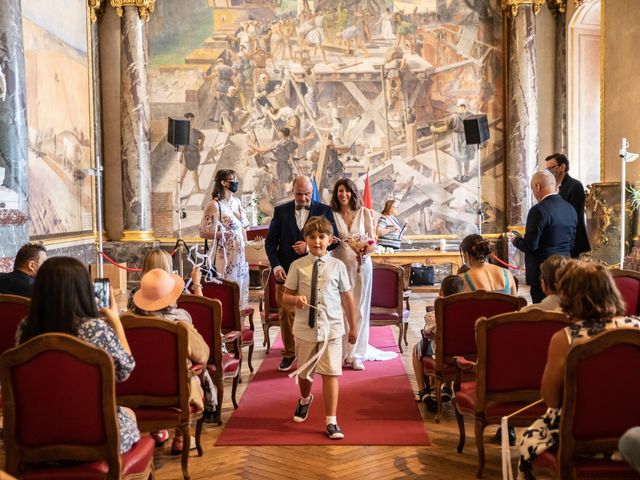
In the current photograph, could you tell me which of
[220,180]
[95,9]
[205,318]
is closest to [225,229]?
[220,180]

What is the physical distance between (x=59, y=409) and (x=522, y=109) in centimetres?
1247

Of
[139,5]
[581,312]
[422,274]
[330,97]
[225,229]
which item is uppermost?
[139,5]

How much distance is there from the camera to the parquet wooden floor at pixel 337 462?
471cm

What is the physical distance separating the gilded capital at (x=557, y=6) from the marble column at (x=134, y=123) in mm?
8013

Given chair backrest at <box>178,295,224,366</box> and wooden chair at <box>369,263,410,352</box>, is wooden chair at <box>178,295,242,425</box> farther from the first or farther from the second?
wooden chair at <box>369,263,410,352</box>

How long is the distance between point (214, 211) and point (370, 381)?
255cm

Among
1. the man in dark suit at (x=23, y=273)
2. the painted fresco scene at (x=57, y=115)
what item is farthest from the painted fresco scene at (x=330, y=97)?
the man in dark suit at (x=23, y=273)

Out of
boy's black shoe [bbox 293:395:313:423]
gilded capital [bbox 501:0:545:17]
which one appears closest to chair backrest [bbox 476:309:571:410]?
boy's black shoe [bbox 293:395:313:423]

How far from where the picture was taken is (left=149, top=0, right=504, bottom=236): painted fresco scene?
1463 cm

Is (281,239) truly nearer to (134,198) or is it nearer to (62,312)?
(62,312)

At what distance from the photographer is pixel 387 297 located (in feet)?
28.5

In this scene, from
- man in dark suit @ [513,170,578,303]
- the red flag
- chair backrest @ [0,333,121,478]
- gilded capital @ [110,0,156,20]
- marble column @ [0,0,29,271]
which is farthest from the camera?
gilded capital @ [110,0,156,20]

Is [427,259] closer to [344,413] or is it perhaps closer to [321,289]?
[344,413]

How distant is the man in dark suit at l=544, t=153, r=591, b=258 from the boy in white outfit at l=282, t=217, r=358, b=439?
2.83 metres
